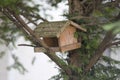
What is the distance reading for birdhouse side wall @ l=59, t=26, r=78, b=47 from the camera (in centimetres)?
142

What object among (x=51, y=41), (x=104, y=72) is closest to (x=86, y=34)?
(x=51, y=41)

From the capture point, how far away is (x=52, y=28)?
1.39 m

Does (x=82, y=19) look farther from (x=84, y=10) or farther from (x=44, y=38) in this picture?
(x=44, y=38)

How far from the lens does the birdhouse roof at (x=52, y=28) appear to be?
1.35 meters

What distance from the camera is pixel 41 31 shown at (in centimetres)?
142

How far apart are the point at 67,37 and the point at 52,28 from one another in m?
0.13

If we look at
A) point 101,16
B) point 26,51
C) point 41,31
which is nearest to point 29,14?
point 41,31

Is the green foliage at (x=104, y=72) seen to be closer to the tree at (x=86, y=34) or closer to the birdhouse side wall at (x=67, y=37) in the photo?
the tree at (x=86, y=34)

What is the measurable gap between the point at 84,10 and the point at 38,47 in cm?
43

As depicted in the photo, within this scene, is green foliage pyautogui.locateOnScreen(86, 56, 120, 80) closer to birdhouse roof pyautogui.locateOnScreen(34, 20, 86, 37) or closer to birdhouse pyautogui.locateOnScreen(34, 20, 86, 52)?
birdhouse pyautogui.locateOnScreen(34, 20, 86, 52)

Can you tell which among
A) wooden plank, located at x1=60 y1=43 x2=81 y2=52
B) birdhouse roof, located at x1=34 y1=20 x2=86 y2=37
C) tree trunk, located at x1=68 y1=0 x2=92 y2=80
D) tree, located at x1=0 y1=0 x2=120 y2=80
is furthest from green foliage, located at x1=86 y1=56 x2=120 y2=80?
birdhouse roof, located at x1=34 y1=20 x2=86 y2=37

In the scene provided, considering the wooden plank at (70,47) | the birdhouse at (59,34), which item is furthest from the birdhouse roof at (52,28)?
the wooden plank at (70,47)

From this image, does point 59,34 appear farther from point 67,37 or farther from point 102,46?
point 102,46

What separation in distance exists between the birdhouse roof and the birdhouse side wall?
4cm
